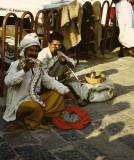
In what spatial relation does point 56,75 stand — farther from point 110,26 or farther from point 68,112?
point 110,26

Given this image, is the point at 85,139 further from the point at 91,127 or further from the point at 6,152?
the point at 6,152

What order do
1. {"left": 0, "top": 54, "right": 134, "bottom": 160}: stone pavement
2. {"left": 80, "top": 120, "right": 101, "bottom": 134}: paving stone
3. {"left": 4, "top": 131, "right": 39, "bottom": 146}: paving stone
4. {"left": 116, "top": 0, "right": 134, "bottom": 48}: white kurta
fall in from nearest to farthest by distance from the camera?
{"left": 0, "top": 54, "right": 134, "bottom": 160}: stone pavement < {"left": 4, "top": 131, "right": 39, "bottom": 146}: paving stone < {"left": 80, "top": 120, "right": 101, "bottom": 134}: paving stone < {"left": 116, "top": 0, "right": 134, "bottom": 48}: white kurta

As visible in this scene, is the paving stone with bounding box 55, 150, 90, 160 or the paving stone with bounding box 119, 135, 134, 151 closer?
the paving stone with bounding box 55, 150, 90, 160

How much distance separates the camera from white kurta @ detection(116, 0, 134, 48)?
34.7 feet

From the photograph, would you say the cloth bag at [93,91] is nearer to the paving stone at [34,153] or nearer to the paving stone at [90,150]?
the paving stone at [90,150]

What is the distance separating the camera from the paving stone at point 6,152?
482 centimetres

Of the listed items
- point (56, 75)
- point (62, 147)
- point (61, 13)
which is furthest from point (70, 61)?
point (62, 147)

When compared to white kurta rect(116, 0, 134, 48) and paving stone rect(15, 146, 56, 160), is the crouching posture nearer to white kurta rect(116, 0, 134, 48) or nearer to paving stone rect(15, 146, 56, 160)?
paving stone rect(15, 146, 56, 160)

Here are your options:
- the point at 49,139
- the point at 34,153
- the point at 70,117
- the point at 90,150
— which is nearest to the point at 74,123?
the point at 70,117

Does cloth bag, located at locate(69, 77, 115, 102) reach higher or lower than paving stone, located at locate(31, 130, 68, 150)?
higher

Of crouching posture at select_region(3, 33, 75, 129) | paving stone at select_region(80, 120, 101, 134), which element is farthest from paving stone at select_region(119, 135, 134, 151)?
crouching posture at select_region(3, 33, 75, 129)

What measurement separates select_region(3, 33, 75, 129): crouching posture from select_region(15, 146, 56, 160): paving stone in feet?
2.02

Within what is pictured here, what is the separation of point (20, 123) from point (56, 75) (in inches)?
60.4

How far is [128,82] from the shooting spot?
8406 millimetres
